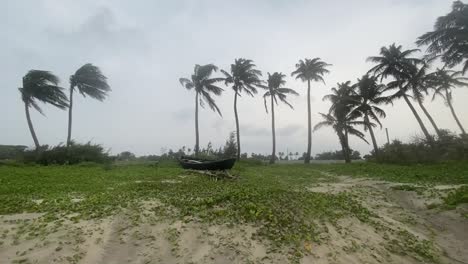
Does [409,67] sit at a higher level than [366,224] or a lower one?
higher

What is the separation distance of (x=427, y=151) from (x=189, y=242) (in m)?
26.8

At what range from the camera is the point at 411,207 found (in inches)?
383

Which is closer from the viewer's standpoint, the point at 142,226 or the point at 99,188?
the point at 142,226

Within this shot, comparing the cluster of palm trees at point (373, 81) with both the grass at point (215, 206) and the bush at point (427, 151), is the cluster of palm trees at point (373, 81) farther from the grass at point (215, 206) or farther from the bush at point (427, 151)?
the grass at point (215, 206)

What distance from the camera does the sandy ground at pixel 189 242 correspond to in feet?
17.9

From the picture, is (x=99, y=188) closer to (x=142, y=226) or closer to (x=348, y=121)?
(x=142, y=226)

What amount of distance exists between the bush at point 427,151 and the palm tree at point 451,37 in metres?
5.72

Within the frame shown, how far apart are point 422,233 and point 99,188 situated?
32.1 feet

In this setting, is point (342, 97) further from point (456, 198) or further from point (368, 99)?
point (456, 198)

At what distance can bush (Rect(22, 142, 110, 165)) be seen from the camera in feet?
76.6

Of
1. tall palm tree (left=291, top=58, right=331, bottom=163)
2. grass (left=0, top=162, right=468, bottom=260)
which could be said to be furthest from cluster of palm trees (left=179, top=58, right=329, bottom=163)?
grass (left=0, top=162, right=468, bottom=260)

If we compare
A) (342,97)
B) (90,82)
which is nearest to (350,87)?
(342,97)

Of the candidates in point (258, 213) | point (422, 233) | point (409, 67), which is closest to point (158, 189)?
point (258, 213)

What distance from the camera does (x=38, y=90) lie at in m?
26.9
